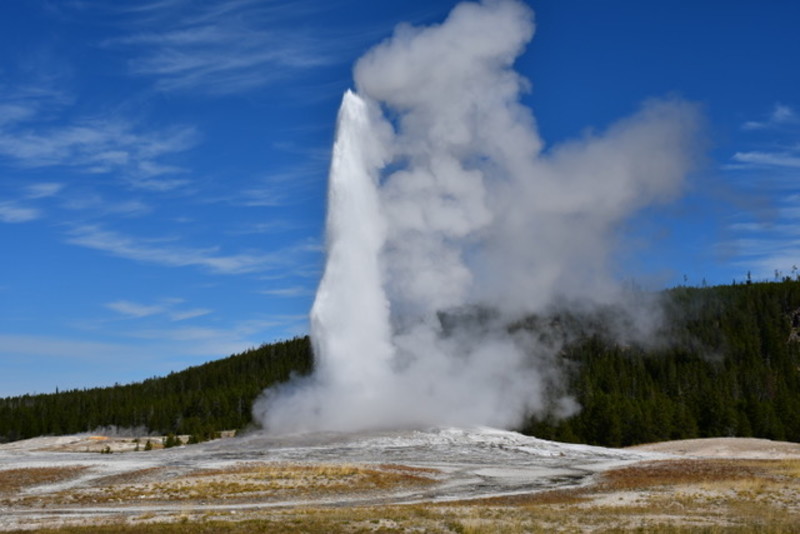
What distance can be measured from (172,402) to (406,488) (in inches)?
4219

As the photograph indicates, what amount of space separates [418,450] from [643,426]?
41.5 m

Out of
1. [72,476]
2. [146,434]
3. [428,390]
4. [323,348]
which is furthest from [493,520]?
[146,434]

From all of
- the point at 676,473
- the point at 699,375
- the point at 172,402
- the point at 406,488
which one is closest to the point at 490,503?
the point at 406,488

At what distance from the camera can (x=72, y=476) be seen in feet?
157

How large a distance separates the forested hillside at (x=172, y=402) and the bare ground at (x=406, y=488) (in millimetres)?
54709

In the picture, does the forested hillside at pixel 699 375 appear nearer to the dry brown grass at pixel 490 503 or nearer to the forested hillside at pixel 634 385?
the forested hillside at pixel 634 385

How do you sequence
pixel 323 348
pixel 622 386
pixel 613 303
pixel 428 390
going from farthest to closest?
pixel 613 303 < pixel 622 386 < pixel 428 390 < pixel 323 348

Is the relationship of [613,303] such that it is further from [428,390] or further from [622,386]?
[428,390]

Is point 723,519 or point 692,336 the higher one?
point 692,336

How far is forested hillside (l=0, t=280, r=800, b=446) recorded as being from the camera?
9219 cm

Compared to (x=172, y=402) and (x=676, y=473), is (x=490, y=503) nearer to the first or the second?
(x=676, y=473)

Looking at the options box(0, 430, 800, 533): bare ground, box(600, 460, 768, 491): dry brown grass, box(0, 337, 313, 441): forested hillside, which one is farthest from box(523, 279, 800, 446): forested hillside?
box(0, 337, 313, 441): forested hillside

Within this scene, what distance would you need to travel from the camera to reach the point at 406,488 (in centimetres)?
4000

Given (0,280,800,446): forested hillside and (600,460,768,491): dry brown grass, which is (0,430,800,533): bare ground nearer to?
(600,460,768,491): dry brown grass
